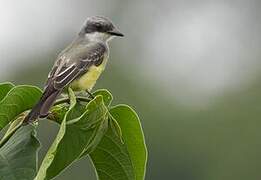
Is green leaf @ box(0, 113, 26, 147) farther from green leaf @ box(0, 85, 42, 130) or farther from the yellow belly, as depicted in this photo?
the yellow belly

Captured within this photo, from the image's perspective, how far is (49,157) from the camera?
3.06 m

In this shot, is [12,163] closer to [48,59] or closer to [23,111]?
[23,111]

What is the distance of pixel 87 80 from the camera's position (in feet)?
16.6

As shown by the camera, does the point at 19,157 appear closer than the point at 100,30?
Yes

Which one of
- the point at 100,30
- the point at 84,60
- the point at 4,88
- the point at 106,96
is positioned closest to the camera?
the point at 4,88

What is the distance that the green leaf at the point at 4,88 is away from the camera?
3.52 meters

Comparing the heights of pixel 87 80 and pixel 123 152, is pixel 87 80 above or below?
below

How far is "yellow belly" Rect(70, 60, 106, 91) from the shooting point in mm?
4918

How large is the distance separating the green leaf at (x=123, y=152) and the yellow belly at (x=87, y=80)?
51.4 inches

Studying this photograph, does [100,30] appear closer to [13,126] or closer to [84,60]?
[84,60]

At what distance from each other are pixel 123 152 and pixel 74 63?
5.15 ft

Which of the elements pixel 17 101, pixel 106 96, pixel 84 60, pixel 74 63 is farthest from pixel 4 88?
pixel 84 60

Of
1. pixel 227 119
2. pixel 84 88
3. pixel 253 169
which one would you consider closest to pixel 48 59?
pixel 227 119

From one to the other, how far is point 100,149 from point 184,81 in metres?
24.5
